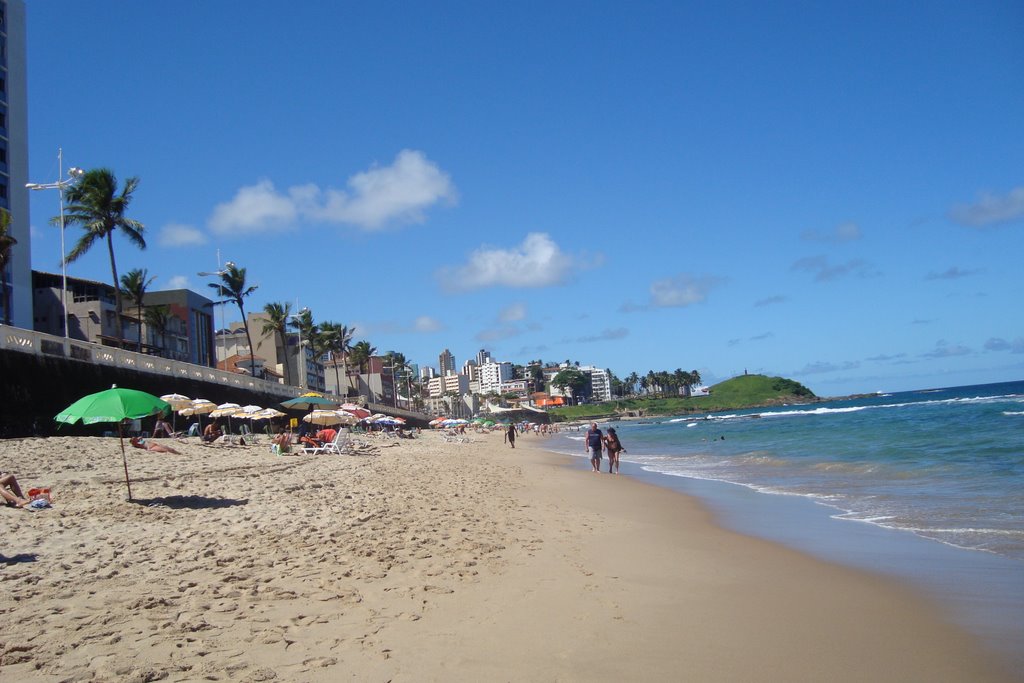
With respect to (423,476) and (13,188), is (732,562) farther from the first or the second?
(13,188)

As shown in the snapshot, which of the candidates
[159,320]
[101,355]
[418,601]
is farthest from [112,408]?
[159,320]

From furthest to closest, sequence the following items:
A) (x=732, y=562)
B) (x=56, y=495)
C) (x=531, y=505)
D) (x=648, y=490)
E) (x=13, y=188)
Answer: (x=13, y=188), (x=648, y=490), (x=531, y=505), (x=56, y=495), (x=732, y=562)

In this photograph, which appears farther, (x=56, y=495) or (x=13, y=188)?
(x=13, y=188)

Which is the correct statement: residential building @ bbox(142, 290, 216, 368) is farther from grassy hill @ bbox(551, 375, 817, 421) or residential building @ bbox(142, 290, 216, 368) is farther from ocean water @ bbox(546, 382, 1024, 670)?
grassy hill @ bbox(551, 375, 817, 421)

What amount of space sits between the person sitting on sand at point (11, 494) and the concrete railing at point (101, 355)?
48.3 feet

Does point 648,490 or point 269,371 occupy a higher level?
point 269,371

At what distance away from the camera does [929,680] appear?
4.64 metres

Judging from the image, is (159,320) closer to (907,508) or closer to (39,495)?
(39,495)

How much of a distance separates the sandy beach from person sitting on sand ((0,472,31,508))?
433 mm

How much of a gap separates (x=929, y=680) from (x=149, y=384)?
3061 centimetres

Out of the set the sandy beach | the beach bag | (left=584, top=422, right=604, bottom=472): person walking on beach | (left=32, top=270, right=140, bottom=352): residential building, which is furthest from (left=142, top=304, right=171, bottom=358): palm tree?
the beach bag

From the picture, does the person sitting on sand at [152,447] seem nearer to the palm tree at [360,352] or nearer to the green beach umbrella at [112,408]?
the green beach umbrella at [112,408]

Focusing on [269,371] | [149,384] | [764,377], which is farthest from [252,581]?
[764,377]

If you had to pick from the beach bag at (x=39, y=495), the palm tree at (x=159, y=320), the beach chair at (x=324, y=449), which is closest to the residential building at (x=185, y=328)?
the palm tree at (x=159, y=320)
